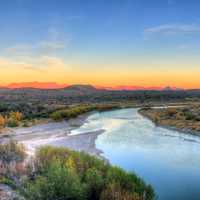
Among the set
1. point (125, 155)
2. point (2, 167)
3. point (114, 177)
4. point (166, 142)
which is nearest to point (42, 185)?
point (114, 177)

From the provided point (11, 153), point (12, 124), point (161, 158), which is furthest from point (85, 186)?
point (12, 124)

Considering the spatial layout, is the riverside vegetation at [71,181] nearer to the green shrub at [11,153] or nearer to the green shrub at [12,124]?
the green shrub at [11,153]

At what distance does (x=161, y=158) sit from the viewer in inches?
771

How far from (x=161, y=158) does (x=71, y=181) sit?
438 inches

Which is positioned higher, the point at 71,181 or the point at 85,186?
the point at 71,181

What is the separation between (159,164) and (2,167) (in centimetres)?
966

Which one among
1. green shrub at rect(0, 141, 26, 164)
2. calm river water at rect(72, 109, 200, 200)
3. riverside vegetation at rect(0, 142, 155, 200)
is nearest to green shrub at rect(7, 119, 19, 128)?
calm river water at rect(72, 109, 200, 200)

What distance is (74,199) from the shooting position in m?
9.66

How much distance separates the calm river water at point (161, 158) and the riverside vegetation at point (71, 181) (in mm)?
2483

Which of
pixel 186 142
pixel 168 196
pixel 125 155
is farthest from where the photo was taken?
pixel 186 142

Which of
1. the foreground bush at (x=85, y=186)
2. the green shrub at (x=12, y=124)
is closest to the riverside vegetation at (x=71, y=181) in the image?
the foreground bush at (x=85, y=186)

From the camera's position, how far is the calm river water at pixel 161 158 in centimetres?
1338

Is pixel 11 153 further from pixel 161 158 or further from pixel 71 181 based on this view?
pixel 161 158

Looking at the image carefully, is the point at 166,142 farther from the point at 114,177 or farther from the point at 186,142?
the point at 114,177
